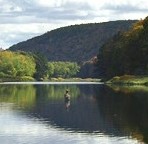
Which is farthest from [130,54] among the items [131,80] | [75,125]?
[75,125]

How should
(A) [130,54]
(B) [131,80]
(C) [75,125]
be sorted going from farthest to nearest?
(A) [130,54] → (B) [131,80] → (C) [75,125]

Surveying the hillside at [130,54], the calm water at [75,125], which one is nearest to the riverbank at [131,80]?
the hillside at [130,54]

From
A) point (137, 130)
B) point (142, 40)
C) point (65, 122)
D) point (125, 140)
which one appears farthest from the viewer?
point (142, 40)

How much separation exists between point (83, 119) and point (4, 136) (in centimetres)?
1526

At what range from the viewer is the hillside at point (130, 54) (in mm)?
158000

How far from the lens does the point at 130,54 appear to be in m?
163

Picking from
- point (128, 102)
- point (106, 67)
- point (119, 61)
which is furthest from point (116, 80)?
point (128, 102)

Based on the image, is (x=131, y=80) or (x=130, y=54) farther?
(x=130, y=54)

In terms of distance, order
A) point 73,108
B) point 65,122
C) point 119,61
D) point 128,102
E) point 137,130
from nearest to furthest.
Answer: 1. point 137,130
2. point 65,122
3. point 73,108
4. point 128,102
5. point 119,61

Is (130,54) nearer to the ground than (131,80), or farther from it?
farther from it

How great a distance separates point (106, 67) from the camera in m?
188

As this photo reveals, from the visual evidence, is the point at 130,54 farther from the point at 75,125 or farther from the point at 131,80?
the point at 75,125

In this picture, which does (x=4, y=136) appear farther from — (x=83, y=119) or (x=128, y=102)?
(x=128, y=102)

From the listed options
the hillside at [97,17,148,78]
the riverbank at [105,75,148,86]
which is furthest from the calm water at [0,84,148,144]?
the hillside at [97,17,148,78]
